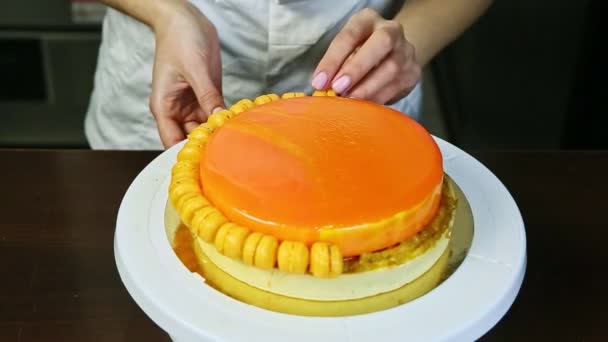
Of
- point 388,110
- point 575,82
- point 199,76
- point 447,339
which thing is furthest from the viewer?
point 575,82

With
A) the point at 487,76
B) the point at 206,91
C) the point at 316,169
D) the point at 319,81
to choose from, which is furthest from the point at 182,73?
the point at 487,76

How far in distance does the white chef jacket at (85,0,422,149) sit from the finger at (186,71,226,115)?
15 centimetres

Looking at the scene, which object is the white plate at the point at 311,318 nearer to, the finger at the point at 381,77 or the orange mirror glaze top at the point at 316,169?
the orange mirror glaze top at the point at 316,169

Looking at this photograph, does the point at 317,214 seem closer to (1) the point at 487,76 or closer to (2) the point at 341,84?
(2) the point at 341,84

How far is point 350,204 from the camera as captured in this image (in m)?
0.47

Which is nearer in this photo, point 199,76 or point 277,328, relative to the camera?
point 277,328

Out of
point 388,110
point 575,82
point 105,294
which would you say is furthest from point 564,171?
point 575,82

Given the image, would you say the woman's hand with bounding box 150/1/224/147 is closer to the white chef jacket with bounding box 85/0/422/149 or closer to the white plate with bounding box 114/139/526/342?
the white chef jacket with bounding box 85/0/422/149

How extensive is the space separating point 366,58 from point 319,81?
0.16 ft

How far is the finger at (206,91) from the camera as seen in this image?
0.70 meters

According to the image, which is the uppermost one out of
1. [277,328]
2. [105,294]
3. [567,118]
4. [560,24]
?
[277,328]

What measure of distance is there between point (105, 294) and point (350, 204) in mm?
233

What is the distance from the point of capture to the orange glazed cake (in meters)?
0.47

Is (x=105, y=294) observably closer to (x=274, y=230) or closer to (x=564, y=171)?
(x=274, y=230)
